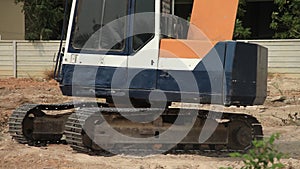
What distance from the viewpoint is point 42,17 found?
2023 centimetres

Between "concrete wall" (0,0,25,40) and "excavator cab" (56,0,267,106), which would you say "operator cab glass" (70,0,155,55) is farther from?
"concrete wall" (0,0,25,40)

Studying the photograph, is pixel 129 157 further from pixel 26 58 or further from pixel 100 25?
pixel 26 58

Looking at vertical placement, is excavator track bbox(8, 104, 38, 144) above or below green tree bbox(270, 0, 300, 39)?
below

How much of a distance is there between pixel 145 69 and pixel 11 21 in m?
16.0

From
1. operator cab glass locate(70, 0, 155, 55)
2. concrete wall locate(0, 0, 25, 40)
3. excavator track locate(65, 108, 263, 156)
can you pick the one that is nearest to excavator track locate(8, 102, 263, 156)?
excavator track locate(65, 108, 263, 156)

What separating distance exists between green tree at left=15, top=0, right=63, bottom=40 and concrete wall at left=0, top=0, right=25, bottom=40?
1.66 m

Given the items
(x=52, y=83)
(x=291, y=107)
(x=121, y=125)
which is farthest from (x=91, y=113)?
(x=52, y=83)

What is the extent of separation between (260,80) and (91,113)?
91.8 inches

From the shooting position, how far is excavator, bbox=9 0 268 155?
767 cm

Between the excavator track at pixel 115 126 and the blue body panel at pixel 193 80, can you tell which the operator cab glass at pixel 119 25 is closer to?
the blue body panel at pixel 193 80

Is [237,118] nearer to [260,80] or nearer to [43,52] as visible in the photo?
[260,80]

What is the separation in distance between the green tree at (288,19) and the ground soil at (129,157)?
12.7 feet

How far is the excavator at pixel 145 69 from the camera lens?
25.2 ft

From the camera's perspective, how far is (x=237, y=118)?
28.0ft
